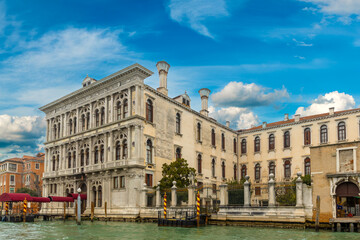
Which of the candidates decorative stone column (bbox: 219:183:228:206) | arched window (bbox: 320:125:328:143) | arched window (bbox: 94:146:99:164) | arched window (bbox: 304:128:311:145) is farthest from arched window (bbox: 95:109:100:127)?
arched window (bbox: 320:125:328:143)

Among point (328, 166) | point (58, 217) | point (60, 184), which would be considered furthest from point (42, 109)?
point (328, 166)

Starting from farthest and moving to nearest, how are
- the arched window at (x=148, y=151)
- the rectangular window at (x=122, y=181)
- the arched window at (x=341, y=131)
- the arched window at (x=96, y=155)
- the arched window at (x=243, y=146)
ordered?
the arched window at (x=243, y=146) < the arched window at (x=341, y=131) < the arched window at (x=96, y=155) < the arched window at (x=148, y=151) < the rectangular window at (x=122, y=181)

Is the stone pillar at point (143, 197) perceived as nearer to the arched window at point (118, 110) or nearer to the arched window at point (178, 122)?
the arched window at point (118, 110)

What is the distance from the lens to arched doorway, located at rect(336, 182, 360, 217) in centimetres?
2222

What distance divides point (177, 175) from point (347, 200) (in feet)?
43.7

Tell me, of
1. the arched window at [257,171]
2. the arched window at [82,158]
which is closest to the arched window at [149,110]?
the arched window at [82,158]

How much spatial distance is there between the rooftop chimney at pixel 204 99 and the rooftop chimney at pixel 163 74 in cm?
719

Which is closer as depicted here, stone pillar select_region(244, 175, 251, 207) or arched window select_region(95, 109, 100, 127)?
stone pillar select_region(244, 175, 251, 207)

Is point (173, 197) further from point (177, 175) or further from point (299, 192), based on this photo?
point (299, 192)

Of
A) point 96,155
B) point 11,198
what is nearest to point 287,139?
point 96,155

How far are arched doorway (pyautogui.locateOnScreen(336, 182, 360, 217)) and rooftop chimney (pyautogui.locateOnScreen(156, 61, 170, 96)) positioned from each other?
18.9 meters

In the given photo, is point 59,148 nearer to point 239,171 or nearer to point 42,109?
point 42,109

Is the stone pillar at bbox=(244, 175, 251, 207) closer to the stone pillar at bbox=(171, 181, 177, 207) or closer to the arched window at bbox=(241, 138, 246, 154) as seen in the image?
the stone pillar at bbox=(171, 181, 177, 207)

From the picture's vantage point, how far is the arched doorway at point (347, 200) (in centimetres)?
2222
